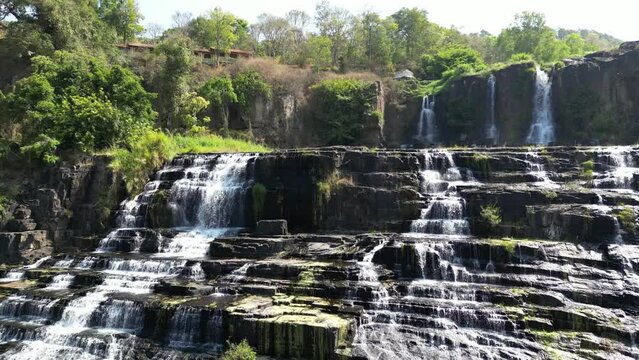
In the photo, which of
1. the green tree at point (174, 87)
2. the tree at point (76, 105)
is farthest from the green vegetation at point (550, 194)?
the green tree at point (174, 87)

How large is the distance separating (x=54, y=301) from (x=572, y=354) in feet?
41.4

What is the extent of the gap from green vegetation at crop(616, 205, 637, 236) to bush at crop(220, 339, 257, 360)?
11253mm

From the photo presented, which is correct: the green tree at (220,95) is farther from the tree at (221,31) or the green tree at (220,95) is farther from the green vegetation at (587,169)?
the green vegetation at (587,169)

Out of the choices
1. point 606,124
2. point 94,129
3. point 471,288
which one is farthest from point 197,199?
point 606,124

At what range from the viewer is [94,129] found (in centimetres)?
1983

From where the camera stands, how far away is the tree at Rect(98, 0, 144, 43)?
35094 mm

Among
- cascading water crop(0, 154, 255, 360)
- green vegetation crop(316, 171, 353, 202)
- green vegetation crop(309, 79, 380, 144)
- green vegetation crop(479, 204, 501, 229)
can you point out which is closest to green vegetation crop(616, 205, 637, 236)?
green vegetation crop(479, 204, 501, 229)

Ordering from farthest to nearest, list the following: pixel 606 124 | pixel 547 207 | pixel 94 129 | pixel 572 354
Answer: pixel 606 124
pixel 94 129
pixel 547 207
pixel 572 354

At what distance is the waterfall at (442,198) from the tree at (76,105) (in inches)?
528

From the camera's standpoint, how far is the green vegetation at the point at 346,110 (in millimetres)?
30109

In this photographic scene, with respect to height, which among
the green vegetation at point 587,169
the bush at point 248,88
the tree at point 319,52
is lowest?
the green vegetation at point 587,169

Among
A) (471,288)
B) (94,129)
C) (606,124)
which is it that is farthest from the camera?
(606,124)

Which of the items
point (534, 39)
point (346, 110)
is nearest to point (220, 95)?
point (346, 110)

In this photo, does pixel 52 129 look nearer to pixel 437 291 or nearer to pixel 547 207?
pixel 437 291
